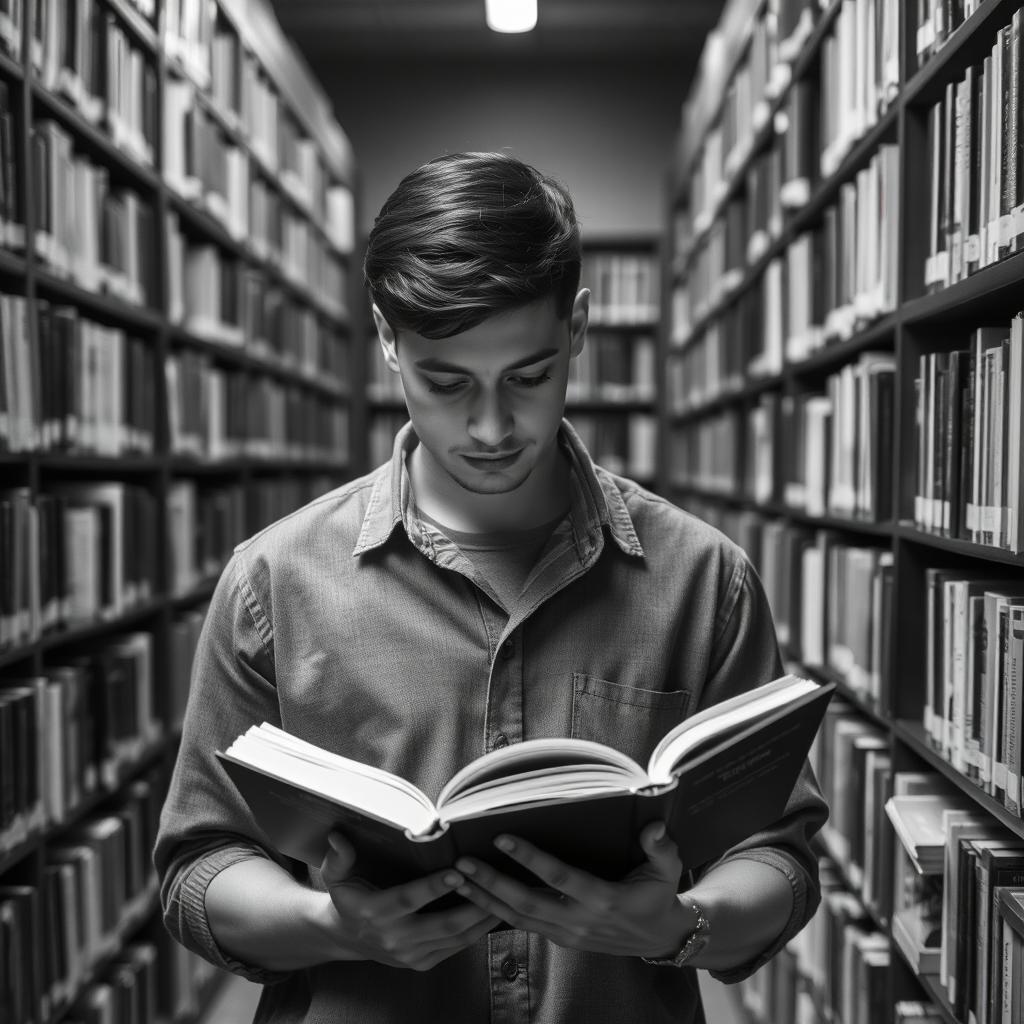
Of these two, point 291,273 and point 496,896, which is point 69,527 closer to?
point 496,896

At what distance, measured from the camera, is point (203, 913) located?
1099mm

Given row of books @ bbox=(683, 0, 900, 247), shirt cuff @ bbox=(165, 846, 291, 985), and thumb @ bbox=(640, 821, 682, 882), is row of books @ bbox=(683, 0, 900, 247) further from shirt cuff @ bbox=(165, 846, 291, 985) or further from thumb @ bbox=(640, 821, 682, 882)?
shirt cuff @ bbox=(165, 846, 291, 985)

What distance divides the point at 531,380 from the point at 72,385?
4.81ft

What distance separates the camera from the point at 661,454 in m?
5.73

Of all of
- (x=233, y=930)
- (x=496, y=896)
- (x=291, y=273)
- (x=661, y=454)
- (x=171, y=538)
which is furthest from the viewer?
(x=661, y=454)

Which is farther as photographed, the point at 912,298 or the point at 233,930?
the point at 912,298

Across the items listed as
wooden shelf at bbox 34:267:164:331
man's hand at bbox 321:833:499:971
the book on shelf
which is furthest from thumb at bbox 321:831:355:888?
wooden shelf at bbox 34:267:164:331

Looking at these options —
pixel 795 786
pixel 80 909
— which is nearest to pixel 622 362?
pixel 80 909

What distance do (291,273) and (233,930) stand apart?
150 inches

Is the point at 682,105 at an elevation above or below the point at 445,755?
above

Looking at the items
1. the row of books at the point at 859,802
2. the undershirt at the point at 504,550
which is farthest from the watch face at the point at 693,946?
the row of books at the point at 859,802

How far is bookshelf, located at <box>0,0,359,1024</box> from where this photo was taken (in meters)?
2.02

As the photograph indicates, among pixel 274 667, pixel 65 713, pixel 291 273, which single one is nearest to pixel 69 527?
pixel 65 713

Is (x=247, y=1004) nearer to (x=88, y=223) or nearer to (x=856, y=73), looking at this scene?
(x=88, y=223)
